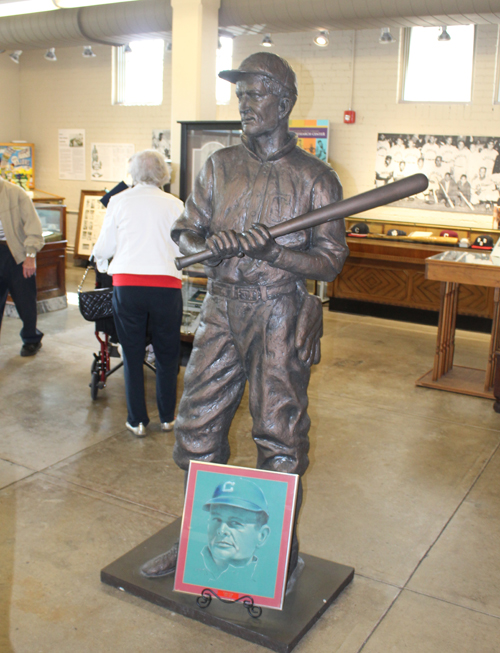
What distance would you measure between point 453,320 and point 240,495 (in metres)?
4.10

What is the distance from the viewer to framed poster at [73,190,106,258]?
1217cm

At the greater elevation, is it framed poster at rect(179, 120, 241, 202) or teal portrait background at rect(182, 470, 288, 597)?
framed poster at rect(179, 120, 241, 202)

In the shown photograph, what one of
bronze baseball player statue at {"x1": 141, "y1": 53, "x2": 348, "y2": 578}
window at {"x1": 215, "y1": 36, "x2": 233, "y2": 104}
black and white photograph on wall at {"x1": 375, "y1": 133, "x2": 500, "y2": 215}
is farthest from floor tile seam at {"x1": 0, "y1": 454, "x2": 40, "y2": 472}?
window at {"x1": 215, "y1": 36, "x2": 233, "y2": 104}

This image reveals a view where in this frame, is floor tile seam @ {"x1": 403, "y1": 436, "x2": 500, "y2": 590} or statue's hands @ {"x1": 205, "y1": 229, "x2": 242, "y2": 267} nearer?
statue's hands @ {"x1": 205, "y1": 229, "x2": 242, "y2": 267}

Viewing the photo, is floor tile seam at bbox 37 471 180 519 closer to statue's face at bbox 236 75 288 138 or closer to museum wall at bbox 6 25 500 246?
statue's face at bbox 236 75 288 138

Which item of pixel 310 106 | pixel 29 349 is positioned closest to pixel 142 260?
pixel 29 349

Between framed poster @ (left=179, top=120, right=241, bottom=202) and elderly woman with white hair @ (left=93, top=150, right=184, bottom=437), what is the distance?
274cm

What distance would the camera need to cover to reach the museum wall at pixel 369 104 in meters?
9.40

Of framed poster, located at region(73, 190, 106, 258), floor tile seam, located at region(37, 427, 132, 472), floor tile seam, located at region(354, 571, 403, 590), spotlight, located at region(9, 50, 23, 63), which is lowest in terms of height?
floor tile seam, located at region(354, 571, 403, 590)

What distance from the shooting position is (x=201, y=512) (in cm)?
262

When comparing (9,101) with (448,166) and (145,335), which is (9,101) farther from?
(145,335)

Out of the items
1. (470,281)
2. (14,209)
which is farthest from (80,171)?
(470,281)

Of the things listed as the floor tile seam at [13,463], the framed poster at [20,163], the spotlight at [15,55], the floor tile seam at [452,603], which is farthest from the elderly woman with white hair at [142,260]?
the spotlight at [15,55]

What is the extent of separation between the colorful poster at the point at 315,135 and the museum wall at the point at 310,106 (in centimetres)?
21
